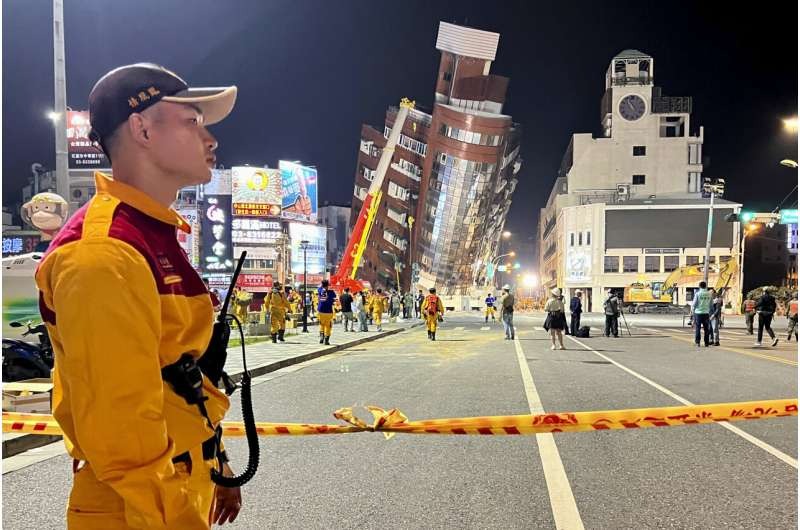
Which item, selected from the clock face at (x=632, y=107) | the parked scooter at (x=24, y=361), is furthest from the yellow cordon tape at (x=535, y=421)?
the clock face at (x=632, y=107)

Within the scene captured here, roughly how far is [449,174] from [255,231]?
27.4m

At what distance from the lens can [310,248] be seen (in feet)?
223

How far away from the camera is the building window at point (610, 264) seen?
7112 centimetres

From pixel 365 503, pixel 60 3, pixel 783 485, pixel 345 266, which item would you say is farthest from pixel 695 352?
pixel 345 266

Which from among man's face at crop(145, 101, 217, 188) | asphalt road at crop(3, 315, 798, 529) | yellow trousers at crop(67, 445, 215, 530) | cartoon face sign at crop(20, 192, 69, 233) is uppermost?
cartoon face sign at crop(20, 192, 69, 233)

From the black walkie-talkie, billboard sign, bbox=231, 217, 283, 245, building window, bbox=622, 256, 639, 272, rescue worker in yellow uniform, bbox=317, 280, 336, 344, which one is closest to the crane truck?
billboard sign, bbox=231, 217, 283, 245

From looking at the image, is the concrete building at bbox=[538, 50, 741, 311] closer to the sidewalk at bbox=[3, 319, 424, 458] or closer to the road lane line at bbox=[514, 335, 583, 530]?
the sidewalk at bbox=[3, 319, 424, 458]

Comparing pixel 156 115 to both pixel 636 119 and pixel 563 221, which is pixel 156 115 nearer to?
pixel 563 221

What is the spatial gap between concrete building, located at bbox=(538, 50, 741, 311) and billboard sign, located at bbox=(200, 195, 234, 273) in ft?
141

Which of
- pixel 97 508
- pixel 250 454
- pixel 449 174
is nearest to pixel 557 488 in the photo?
pixel 250 454

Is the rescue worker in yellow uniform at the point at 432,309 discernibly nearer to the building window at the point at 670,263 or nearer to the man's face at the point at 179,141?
the man's face at the point at 179,141

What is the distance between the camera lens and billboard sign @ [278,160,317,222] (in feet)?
215

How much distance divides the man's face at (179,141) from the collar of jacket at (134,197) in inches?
4.6

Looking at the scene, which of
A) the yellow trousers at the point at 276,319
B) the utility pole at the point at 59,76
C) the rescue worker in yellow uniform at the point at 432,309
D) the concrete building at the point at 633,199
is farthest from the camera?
the concrete building at the point at 633,199
